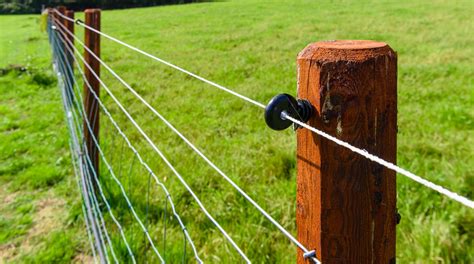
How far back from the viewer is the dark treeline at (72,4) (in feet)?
125

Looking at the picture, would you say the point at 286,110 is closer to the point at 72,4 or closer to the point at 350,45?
the point at 350,45

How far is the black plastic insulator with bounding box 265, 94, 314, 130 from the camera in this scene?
1.08 meters

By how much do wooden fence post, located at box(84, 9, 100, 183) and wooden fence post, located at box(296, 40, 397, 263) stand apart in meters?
3.06

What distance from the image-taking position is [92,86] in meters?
4.04

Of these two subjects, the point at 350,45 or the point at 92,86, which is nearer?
the point at 350,45

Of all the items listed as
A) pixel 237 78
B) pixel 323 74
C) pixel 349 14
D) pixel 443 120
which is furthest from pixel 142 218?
pixel 349 14

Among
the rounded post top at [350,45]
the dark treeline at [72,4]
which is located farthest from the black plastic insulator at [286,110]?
the dark treeline at [72,4]

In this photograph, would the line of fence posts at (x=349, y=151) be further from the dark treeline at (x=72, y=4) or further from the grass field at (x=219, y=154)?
the dark treeline at (x=72, y=4)

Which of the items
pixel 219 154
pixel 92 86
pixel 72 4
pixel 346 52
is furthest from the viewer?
pixel 72 4

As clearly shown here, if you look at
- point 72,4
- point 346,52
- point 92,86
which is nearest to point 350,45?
point 346,52

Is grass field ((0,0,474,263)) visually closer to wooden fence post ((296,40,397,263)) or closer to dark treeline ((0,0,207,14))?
wooden fence post ((296,40,397,263))

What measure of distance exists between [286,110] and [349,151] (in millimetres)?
166

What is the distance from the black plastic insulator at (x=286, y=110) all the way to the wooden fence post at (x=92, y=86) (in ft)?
9.77

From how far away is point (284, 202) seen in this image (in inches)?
130
